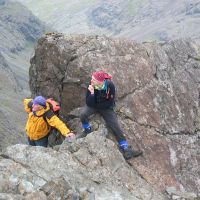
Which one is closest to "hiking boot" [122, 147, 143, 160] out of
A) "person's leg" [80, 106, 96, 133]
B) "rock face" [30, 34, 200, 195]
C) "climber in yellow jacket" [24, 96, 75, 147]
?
"rock face" [30, 34, 200, 195]

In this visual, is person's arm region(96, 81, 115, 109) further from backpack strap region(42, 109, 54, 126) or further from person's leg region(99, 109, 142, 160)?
backpack strap region(42, 109, 54, 126)

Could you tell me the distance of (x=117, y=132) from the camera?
22.7 m

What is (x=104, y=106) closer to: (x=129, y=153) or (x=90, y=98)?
(x=90, y=98)

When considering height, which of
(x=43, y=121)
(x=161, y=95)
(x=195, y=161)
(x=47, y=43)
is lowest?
(x=195, y=161)

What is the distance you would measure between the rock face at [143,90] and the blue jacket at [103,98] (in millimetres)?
1220

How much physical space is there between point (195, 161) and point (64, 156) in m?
8.60

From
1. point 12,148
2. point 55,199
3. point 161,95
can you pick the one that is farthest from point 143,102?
point 55,199

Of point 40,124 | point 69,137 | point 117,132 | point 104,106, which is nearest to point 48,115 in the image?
point 40,124

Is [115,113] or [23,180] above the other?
[23,180]

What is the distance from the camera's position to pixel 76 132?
24.6 m

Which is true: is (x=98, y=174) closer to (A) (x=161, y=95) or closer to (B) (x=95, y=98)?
(B) (x=95, y=98)

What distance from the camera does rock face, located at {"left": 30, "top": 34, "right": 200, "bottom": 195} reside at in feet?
77.9

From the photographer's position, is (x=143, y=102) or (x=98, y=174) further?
(x=143, y=102)

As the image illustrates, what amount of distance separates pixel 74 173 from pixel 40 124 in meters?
5.68
